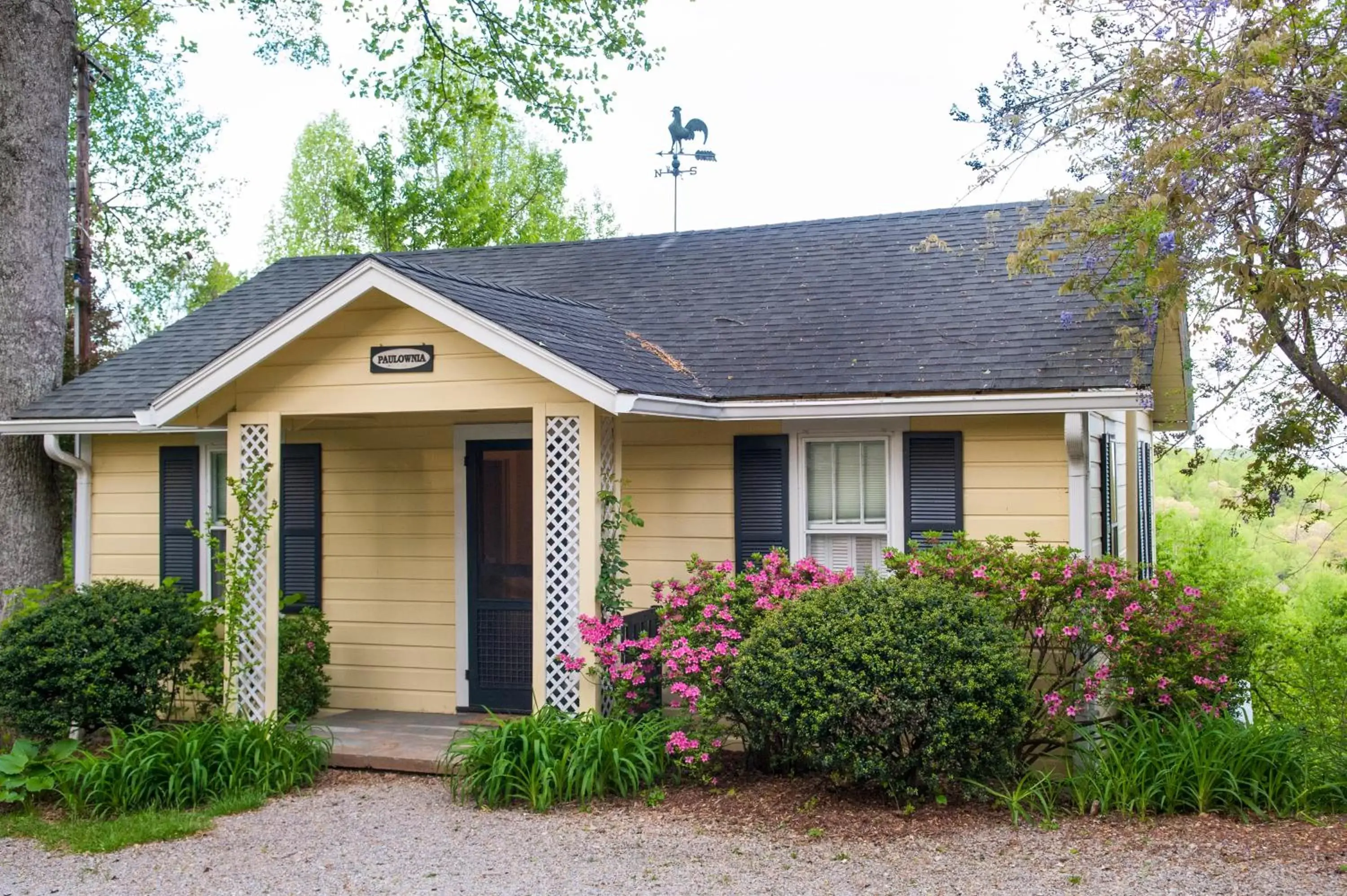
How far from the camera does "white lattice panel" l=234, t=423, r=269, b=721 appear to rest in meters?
8.92

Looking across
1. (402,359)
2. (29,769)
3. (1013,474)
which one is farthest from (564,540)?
(29,769)

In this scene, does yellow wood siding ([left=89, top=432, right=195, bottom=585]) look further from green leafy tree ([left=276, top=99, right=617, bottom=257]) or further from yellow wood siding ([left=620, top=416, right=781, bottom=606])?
green leafy tree ([left=276, top=99, right=617, bottom=257])

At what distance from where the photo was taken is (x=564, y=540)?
838 cm

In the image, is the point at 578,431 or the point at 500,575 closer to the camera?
the point at 578,431

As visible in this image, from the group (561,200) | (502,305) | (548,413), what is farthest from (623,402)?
(561,200)

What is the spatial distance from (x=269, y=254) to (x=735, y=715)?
35.6 m

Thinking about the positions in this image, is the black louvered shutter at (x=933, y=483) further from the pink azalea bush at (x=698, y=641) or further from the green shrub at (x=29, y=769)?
the green shrub at (x=29, y=769)

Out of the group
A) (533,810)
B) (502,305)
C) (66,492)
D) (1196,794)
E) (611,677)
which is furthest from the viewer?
(66,492)

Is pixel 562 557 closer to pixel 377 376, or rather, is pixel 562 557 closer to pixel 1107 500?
pixel 377 376

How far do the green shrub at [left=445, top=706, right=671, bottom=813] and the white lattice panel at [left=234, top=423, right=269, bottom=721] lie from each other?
190 centimetres

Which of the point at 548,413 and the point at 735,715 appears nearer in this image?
the point at 735,715

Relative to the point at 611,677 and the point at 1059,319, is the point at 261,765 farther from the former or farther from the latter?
the point at 1059,319

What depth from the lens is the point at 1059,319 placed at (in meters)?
9.30

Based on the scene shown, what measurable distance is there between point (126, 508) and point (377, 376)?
393 cm
